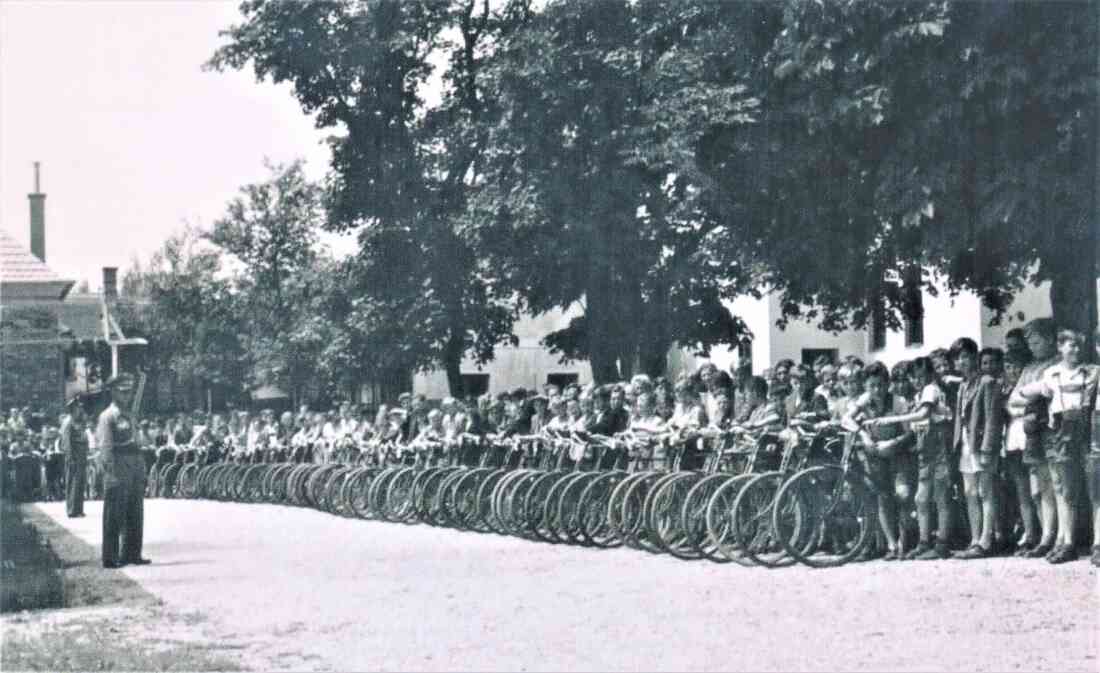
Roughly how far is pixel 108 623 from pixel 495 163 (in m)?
18.5

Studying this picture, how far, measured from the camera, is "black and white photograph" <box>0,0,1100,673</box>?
10.2 m

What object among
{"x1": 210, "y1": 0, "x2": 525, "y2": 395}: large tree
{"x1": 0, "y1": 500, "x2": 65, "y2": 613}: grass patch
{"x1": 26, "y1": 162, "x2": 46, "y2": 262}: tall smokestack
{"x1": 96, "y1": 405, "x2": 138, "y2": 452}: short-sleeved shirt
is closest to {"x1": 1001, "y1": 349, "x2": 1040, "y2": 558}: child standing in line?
{"x1": 0, "y1": 500, "x2": 65, "y2": 613}: grass patch

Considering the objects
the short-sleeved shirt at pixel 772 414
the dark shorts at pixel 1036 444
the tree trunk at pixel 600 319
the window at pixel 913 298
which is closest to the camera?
the dark shorts at pixel 1036 444

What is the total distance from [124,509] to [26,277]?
667 cm

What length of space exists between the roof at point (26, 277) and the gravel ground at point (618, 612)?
6067mm

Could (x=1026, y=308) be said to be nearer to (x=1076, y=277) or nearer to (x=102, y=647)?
(x=1076, y=277)

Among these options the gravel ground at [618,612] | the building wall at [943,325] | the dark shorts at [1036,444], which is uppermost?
the building wall at [943,325]

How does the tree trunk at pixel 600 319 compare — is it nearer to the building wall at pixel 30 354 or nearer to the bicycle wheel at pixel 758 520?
the building wall at pixel 30 354

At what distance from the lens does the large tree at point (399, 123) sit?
31.8 m

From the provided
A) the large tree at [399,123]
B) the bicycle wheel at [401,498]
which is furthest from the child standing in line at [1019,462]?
the large tree at [399,123]

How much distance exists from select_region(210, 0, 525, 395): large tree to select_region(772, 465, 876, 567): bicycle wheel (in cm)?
1846

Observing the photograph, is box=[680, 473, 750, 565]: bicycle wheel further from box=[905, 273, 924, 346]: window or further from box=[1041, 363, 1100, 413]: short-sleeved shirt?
box=[905, 273, 924, 346]: window

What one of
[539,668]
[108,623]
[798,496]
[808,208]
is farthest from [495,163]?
[539,668]

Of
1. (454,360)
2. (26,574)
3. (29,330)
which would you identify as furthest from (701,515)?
(454,360)
